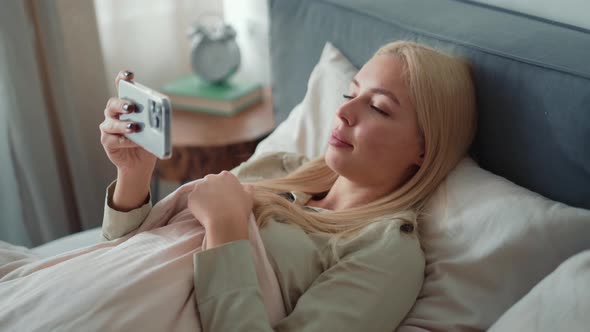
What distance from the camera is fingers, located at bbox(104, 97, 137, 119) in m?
1.02

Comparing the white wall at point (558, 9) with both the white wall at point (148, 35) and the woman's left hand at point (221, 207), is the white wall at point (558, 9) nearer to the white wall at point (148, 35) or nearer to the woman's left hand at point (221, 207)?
the woman's left hand at point (221, 207)

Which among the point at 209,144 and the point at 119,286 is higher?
the point at 119,286

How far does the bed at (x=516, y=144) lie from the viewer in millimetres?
1012

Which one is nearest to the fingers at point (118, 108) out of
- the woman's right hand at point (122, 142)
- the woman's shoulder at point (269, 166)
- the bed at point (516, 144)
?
the woman's right hand at point (122, 142)

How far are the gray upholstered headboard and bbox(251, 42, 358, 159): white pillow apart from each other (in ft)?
0.14

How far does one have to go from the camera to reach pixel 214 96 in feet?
6.93

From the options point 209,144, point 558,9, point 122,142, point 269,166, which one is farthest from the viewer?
point 209,144

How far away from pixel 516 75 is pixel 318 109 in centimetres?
53

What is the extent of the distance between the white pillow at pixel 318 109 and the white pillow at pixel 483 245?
39 centimetres

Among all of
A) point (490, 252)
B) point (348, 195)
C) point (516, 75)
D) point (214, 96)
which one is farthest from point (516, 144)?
point (214, 96)

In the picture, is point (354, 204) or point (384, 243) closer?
point (384, 243)

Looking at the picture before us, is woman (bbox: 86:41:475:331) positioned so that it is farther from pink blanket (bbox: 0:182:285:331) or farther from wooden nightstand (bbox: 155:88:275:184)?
wooden nightstand (bbox: 155:88:275:184)

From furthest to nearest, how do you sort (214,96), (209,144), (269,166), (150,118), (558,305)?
(214,96)
(209,144)
(269,166)
(150,118)
(558,305)

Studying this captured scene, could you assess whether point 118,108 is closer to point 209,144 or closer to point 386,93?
point 386,93
